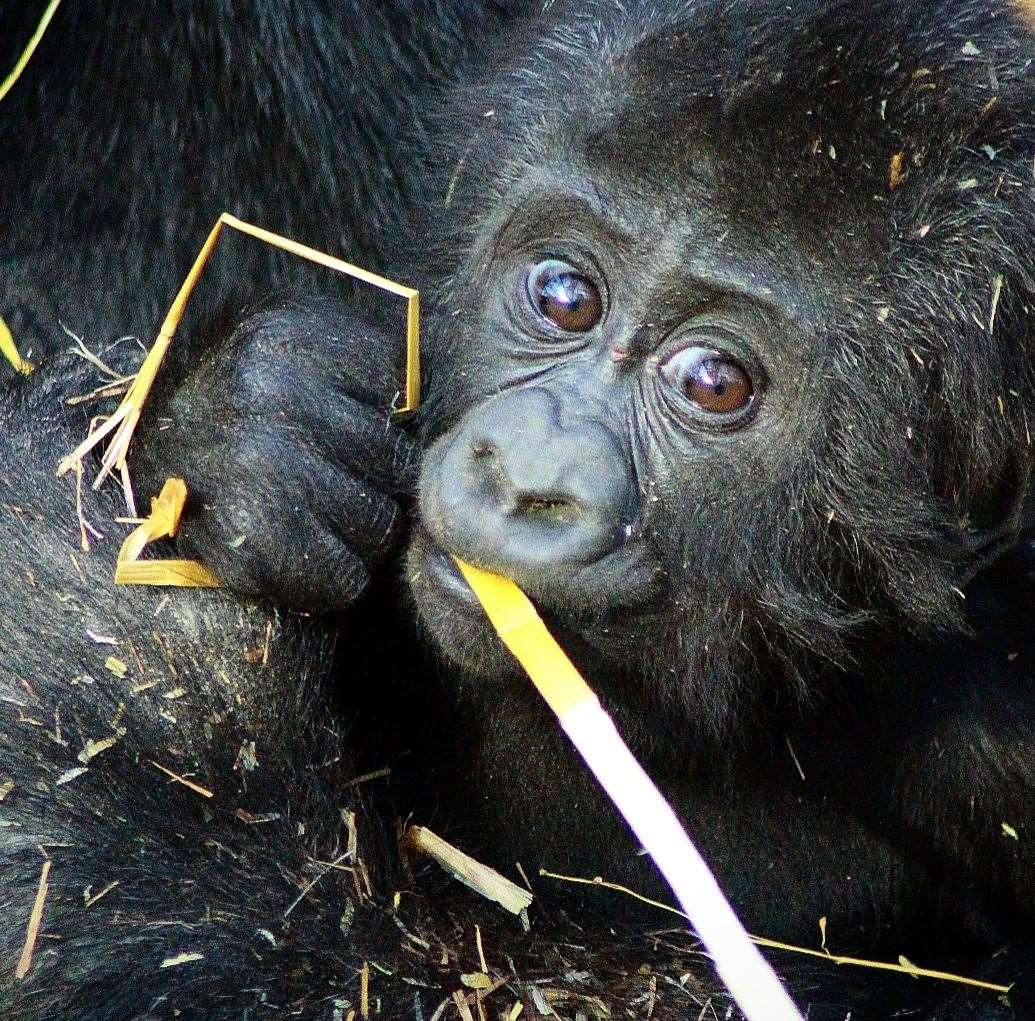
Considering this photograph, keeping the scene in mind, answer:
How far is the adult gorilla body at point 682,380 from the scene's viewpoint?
9.26 feet

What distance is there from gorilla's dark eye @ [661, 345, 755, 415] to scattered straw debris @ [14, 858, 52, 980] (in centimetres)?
138

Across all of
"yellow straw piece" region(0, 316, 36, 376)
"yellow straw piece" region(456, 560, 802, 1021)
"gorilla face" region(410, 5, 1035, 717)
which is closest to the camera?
"yellow straw piece" region(456, 560, 802, 1021)

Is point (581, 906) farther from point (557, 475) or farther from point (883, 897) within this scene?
point (557, 475)

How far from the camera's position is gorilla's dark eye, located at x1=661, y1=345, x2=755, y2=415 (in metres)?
2.94

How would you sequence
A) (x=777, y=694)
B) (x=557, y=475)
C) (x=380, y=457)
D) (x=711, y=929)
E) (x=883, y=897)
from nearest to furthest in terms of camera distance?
1. (x=711, y=929)
2. (x=557, y=475)
3. (x=380, y=457)
4. (x=777, y=694)
5. (x=883, y=897)

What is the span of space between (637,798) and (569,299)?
0.96 metres

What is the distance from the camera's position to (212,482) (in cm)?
295

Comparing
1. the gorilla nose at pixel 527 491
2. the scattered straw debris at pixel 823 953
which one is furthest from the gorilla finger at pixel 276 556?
the scattered straw debris at pixel 823 953

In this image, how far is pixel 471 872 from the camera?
3387 millimetres

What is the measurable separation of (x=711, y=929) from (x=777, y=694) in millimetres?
1025

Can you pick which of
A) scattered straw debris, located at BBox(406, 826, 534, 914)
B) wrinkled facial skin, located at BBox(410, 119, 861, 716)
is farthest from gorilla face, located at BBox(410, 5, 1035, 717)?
scattered straw debris, located at BBox(406, 826, 534, 914)

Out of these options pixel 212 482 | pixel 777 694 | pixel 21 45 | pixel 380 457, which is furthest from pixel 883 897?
pixel 21 45

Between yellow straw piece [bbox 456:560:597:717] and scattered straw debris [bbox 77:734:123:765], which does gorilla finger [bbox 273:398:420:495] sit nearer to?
yellow straw piece [bbox 456:560:597:717]

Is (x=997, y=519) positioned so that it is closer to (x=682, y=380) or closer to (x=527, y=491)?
(x=682, y=380)
